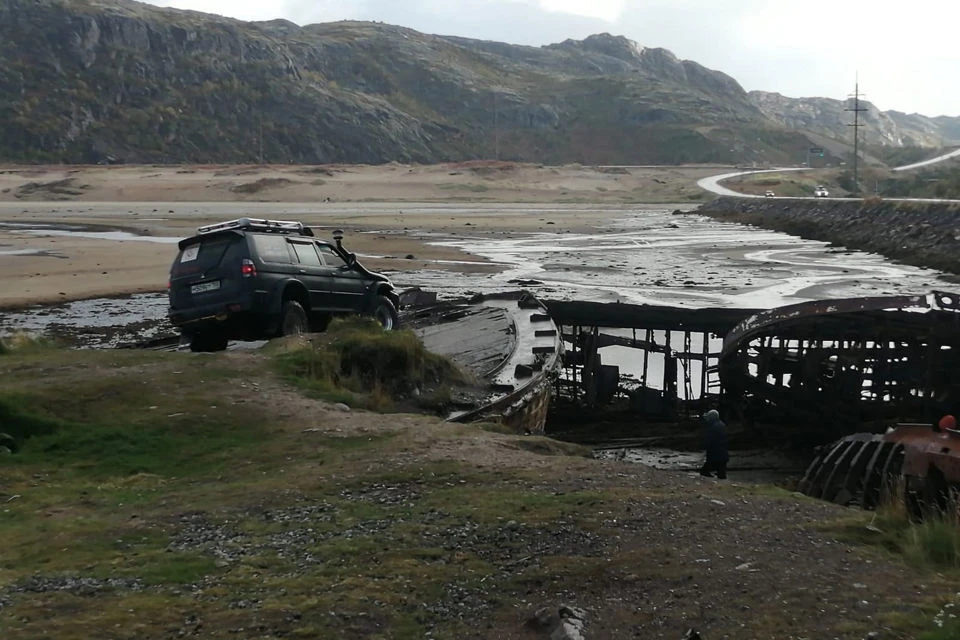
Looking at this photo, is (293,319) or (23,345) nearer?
(23,345)

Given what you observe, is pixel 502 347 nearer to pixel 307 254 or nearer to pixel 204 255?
pixel 307 254

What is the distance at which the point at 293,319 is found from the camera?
52.5 ft

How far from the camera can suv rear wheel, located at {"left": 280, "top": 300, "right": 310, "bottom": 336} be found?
15.9m

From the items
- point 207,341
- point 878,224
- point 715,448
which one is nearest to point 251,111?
point 878,224

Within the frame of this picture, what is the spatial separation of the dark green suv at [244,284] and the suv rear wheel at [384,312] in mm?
1385

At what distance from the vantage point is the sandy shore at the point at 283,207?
36656mm

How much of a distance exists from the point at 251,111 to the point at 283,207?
7451 cm

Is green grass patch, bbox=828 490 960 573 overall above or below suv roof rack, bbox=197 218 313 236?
below

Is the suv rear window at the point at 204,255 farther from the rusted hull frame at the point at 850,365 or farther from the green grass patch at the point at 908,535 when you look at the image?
the green grass patch at the point at 908,535

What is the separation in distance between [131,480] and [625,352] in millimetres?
19250

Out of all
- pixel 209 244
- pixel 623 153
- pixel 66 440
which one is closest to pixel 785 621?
pixel 66 440

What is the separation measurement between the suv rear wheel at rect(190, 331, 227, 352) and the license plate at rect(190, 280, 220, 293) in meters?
0.65

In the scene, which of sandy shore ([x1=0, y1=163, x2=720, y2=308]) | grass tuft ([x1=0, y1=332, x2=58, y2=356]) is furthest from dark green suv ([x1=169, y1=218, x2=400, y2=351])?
sandy shore ([x1=0, y1=163, x2=720, y2=308])

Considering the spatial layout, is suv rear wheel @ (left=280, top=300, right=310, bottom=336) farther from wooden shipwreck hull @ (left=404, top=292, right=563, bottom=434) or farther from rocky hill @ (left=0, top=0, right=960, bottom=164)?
rocky hill @ (left=0, top=0, right=960, bottom=164)
